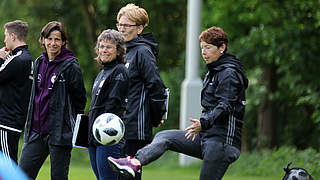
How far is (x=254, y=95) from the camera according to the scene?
23.8 metres

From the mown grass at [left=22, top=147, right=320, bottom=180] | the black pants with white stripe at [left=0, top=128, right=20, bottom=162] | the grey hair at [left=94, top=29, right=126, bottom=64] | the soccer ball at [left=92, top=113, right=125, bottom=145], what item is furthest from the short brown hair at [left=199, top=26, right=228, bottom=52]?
the mown grass at [left=22, top=147, right=320, bottom=180]

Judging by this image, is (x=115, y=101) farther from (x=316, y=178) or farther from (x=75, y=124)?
(x=316, y=178)

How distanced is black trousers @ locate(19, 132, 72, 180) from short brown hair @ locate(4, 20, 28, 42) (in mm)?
1244

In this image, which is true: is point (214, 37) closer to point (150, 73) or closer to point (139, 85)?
point (150, 73)

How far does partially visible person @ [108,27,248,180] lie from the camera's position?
305 inches

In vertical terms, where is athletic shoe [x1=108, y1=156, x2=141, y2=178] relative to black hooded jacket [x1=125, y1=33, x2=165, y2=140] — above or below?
below

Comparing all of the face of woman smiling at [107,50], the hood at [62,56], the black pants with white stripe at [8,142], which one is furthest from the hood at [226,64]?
the black pants with white stripe at [8,142]

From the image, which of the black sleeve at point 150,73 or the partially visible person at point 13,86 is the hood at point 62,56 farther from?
the black sleeve at point 150,73

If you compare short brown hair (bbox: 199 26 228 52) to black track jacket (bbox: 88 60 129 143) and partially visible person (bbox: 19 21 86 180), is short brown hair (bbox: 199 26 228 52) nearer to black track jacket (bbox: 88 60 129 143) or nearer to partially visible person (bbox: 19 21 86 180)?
black track jacket (bbox: 88 60 129 143)

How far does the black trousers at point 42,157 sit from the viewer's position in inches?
327

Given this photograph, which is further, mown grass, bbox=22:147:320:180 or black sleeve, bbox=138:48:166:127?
mown grass, bbox=22:147:320:180

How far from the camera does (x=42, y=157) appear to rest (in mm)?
8430

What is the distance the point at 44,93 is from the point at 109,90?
70 centimetres

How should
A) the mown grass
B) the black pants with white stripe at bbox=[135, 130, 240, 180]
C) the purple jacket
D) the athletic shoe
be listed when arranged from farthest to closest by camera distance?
the mown grass → the purple jacket → the black pants with white stripe at bbox=[135, 130, 240, 180] → the athletic shoe
